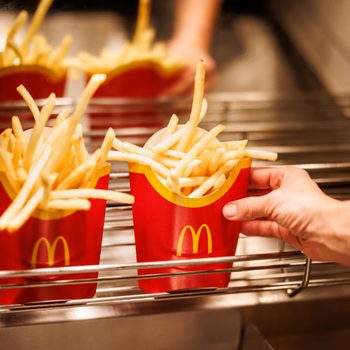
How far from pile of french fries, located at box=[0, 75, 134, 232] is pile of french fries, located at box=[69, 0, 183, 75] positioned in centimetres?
66

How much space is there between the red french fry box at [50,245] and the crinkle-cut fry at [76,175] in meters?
0.03

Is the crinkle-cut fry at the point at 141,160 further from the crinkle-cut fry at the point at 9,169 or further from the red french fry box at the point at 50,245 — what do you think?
the crinkle-cut fry at the point at 9,169

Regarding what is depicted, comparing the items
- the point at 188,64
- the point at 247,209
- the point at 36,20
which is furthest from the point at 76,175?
the point at 188,64

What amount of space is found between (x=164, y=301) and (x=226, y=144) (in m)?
0.28

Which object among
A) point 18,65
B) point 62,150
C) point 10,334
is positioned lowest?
point 10,334

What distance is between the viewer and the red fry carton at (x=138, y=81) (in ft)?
4.95

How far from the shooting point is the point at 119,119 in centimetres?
156

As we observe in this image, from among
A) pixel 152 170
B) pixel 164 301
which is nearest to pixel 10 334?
pixel 164 301

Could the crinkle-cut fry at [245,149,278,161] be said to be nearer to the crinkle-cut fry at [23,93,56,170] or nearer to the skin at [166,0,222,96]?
the crinkle-cut fry at [23,93,56,170]

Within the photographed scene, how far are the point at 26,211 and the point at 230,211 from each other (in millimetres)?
298

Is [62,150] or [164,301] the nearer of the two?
[62,150]

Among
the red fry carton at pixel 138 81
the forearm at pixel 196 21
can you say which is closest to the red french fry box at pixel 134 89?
the red fry carton at pixel 138 81

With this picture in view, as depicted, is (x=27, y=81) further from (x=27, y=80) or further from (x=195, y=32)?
(x=195, y=32)

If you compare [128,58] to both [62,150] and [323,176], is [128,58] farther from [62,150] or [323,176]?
[62,150]
